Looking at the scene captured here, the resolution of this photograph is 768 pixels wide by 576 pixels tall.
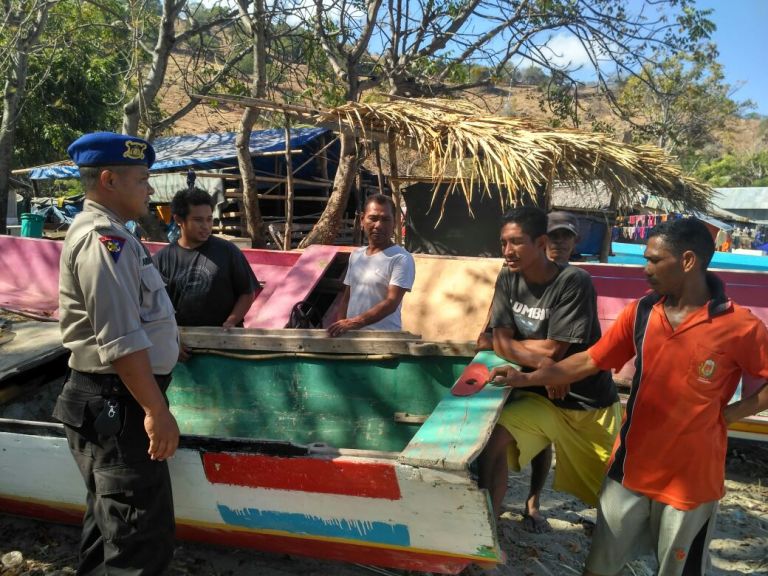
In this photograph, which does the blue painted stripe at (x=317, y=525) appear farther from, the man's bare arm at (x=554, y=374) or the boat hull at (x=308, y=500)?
the man's bare arm at (x=554, y=374)

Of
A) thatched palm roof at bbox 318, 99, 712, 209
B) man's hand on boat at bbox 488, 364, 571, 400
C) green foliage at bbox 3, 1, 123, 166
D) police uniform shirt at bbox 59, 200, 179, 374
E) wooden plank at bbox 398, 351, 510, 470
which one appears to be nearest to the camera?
police uniform shirt at bbox 59, 200, 179, 374

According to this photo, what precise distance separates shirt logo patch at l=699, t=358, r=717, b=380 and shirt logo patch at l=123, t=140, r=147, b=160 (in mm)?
2033

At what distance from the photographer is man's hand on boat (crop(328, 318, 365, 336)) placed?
130 inches

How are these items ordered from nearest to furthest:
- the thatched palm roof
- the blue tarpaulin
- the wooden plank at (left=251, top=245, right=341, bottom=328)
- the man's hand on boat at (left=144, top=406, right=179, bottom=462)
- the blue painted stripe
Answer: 1. the man's hand on boat at (left=144, top=406, right=179, bottom=462)
2. the blue painted stripe
3. the wooden plank at (left=251, top=245, right=341, bottom=328)
4. the thatched palm roof
5. the blue tarpaulin

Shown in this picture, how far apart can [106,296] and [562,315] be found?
1791 millimetres

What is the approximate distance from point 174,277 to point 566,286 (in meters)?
2.19

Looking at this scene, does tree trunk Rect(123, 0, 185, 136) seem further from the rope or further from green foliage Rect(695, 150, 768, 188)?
green foliage Rect(695, 150, 768, 188)

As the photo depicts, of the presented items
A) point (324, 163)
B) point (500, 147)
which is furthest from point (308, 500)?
point (324, 163)

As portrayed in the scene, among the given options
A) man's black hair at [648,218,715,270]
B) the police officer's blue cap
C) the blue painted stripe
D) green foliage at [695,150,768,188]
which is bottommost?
the blue painted stripe

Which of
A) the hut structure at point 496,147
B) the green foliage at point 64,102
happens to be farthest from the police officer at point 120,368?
the green foliage at point 64,102

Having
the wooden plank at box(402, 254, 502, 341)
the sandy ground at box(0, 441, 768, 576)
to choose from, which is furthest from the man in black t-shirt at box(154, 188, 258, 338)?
the wooden plank at box(402, 254, 502, 341)

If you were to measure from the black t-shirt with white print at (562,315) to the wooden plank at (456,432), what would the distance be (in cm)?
35

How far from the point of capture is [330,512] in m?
2.30

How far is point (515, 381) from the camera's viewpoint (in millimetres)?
2533
